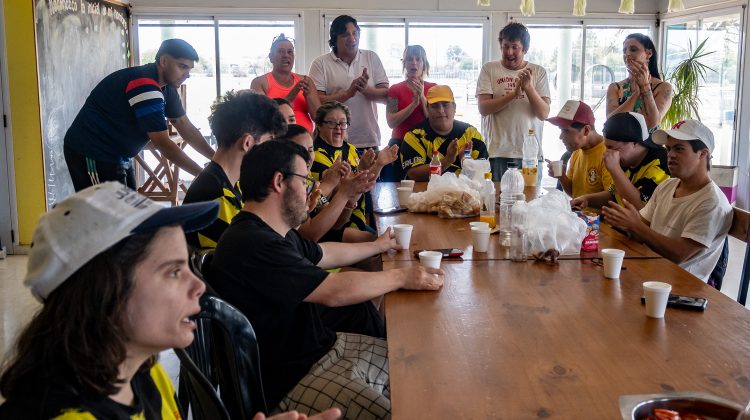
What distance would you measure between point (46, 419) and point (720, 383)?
1244mm

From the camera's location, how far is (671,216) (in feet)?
9.22

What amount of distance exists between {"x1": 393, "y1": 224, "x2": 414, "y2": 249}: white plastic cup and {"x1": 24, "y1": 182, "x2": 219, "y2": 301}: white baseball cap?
1620 millimetres

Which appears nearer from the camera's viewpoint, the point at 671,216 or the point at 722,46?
the point at 671,216

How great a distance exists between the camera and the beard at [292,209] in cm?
217

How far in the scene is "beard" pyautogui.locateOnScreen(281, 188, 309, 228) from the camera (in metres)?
2.17

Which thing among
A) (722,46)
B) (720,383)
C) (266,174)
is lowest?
(720,383)

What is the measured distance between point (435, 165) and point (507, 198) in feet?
2.64

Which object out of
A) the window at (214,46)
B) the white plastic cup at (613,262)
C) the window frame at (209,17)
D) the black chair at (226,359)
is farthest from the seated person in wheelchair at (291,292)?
the window at (214,46)

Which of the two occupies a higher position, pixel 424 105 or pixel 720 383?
pixel 424 105

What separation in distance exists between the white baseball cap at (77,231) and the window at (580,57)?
7897 millimetres

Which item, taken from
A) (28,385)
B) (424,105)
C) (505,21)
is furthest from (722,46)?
(28,385)

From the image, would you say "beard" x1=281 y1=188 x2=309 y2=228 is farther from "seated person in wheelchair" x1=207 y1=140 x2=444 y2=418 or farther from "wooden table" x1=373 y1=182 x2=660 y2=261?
"wooden table" x1=373 y1=182 x2=660 y2=261

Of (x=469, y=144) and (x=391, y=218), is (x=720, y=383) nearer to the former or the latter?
(x=391, y=218)

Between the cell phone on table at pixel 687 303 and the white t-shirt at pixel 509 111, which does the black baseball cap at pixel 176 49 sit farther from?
the cell phone on table at pixel 687 303
